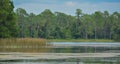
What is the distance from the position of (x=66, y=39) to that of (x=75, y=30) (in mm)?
8106

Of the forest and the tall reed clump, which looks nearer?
the tall reed clump

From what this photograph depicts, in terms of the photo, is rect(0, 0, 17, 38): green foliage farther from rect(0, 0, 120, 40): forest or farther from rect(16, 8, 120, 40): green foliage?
rect(16, 8, 120, 40): green foliage

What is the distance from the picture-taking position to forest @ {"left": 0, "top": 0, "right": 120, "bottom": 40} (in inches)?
4422

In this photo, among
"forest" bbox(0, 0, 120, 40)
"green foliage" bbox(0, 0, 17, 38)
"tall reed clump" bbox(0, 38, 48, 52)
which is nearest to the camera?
"tall reed clump" bbox(0, 38, 48, 52)

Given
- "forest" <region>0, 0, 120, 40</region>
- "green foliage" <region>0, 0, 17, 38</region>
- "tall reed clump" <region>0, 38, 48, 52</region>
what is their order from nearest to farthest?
"tall reed clump" <region>0, 38, 48, 52</region> < "green foliage" <region>0, 0, 17, 38</region> < "forest" <region>0, 0, 120, 40</region>

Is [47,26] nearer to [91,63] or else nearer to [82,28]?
[82,28]

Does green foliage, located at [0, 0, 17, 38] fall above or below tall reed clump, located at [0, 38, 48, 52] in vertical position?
above

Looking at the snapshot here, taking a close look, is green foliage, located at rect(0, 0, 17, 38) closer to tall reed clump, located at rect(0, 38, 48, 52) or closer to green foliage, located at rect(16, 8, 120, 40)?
tall reed clump, located at rect(0, 38, 48, 52)

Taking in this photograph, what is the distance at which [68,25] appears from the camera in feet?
404

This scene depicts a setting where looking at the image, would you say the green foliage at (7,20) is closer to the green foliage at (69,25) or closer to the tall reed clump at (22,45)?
the tall reed clump at (22,45)

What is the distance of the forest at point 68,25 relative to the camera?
112m

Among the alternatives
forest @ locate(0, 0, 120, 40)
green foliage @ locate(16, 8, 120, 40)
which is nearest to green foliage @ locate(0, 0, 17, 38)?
forest @ locate(0, 0, 120, 40)

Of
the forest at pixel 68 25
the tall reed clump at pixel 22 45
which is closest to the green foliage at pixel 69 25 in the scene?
the forest at pixel 68 25

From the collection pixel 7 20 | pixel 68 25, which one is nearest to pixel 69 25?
pixel 68 25
